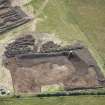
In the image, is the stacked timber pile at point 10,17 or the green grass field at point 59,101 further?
the stacked timber pile at point 10,17

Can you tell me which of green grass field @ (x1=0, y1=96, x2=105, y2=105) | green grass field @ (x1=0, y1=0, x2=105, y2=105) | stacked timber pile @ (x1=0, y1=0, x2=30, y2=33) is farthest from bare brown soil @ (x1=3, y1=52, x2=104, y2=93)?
stacked timber pile @ (x1=0, y1=0, x2=30, y2=33)

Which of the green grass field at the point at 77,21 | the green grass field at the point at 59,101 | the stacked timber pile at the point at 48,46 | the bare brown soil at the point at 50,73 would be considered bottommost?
the green grass field at the point at 59,101

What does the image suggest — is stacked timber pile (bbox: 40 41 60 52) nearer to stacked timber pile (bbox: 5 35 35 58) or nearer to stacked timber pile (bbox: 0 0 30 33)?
stacked timber pile (bbox: 5 35 35 58)

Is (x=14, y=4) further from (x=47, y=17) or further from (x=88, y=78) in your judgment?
(x=88, y=78)

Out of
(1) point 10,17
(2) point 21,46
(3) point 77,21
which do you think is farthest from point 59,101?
(1) point 10,17

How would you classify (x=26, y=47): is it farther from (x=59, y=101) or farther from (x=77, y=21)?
(x=59, y=101)

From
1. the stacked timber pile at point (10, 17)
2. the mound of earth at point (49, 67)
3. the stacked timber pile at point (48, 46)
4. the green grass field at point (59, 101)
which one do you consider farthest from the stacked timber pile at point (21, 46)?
the green grass field at point (59, 101)

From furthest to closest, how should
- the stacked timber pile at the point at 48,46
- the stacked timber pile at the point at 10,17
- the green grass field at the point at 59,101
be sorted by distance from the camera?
1. the stacked timber pile at the point at 10,17
2. the stacked timber pile at the point at 48,46
3. the green grass field at the point at 59,101

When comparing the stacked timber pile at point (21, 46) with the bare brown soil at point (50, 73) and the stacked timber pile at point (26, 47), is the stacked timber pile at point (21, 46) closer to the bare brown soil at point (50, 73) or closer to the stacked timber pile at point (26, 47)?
the stacked timber pile at point (26, 47)
